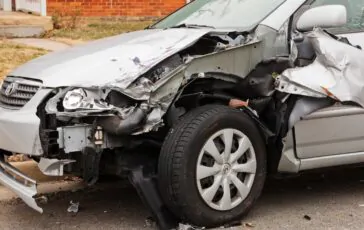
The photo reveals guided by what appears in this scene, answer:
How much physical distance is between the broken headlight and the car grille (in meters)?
0.34

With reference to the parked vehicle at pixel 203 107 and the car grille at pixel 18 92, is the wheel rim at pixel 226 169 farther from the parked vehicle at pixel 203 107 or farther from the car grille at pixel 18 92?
the car grille at pixel 18 92

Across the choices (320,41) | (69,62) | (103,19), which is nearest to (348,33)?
(320,41)

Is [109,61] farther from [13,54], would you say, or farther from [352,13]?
[13,54]

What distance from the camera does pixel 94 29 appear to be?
13039 mm

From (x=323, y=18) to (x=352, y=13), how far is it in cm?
64

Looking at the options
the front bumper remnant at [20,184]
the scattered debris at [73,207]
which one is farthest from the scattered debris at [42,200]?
the front bumper remnant at [20,184]

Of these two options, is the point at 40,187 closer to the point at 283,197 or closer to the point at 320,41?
the point at 283,197

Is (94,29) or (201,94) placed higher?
(201,94)

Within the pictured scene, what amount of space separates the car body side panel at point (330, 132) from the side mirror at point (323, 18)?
24.2 inches

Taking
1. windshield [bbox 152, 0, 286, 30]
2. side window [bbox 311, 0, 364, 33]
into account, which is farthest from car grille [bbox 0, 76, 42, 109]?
side window [bbox 311, 0, 364, 33]

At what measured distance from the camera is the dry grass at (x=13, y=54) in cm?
881

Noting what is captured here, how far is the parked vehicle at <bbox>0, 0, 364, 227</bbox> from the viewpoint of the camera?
4.13 meters

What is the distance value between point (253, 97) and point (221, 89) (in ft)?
0.80

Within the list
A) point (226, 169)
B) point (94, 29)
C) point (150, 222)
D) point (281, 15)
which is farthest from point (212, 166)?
point (94, 29)
